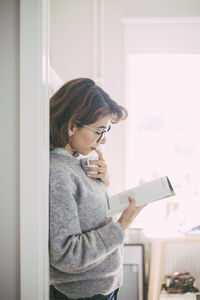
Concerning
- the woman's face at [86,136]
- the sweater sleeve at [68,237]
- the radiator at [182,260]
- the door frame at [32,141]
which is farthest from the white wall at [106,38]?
the door frame at [32,141]

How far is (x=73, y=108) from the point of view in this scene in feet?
2.88

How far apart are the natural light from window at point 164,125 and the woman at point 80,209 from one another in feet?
4.14

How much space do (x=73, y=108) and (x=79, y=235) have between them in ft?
1.25

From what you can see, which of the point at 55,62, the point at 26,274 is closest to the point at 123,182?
the point at 55,62

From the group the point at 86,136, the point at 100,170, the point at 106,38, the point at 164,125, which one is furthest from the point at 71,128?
the point at 164,125

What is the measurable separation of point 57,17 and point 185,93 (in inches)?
43.8

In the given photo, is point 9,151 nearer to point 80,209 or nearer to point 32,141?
point 32,141

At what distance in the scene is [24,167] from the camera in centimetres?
62

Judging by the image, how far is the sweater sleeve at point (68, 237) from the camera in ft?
2.40

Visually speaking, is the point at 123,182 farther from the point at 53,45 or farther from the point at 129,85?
the point at 53,45

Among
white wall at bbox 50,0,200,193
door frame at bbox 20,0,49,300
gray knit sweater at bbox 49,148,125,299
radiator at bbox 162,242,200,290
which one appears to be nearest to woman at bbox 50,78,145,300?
gray knit sweater at bbox 49,148,125,299

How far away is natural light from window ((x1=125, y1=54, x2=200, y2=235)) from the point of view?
7.17 ft

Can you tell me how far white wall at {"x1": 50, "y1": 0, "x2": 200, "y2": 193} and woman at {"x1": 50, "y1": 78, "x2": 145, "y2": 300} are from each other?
106 centimetres

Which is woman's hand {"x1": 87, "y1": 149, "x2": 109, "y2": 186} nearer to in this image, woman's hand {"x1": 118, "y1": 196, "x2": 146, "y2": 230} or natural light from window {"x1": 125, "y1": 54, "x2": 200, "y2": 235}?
woman's hand {"x1": 118, "y1": 196, "x2": 146, "y2": 230}
